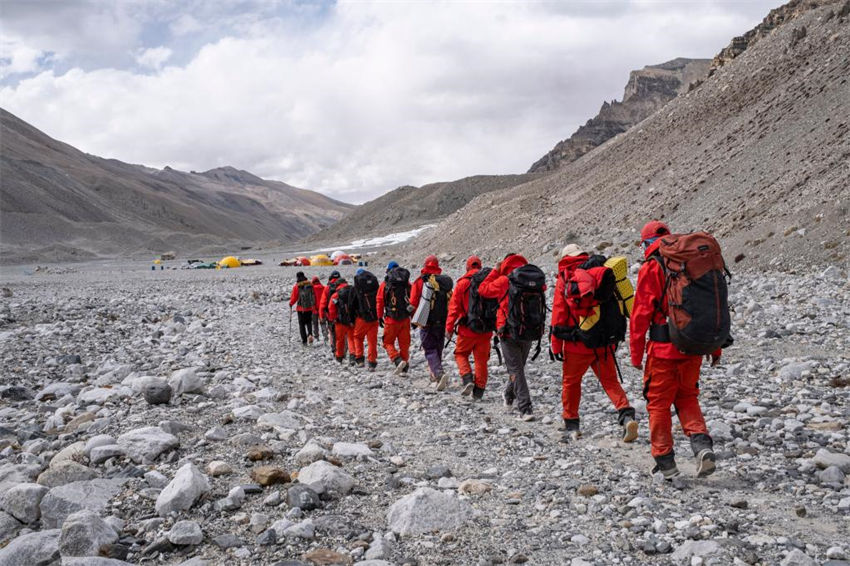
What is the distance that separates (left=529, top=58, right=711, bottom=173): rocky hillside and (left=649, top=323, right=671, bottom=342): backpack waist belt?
4168 inches

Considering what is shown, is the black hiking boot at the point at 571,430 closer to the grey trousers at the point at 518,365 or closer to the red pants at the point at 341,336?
the grey trousers at the point at 518,365

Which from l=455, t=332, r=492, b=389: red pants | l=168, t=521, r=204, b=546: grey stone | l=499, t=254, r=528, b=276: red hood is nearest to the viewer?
l=168, t=521, r=204, b=546: grey stone

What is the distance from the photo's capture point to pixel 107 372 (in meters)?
11.2

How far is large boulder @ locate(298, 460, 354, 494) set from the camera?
4.97 meters

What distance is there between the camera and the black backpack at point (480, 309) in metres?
8.45

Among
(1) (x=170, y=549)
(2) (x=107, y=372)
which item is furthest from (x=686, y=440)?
(2) (x=107, y=372)

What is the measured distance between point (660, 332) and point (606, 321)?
113cm

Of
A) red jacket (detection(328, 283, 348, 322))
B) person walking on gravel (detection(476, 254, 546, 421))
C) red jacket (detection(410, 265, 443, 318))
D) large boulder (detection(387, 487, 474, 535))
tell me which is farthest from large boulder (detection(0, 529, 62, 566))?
red jacket (detection(328, 283, 348, 322))

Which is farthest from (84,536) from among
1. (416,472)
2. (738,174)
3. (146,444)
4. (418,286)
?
(738,174)

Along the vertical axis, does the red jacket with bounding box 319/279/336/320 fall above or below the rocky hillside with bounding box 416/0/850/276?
below

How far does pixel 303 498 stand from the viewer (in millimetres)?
4715

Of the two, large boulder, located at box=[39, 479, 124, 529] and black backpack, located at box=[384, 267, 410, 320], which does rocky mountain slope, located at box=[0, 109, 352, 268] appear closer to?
black backpack, located at box=[384, 267, 410, 320]

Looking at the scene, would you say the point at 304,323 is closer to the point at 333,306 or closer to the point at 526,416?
the point at 333,306

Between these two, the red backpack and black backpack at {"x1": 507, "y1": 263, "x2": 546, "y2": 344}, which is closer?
the red backpack
